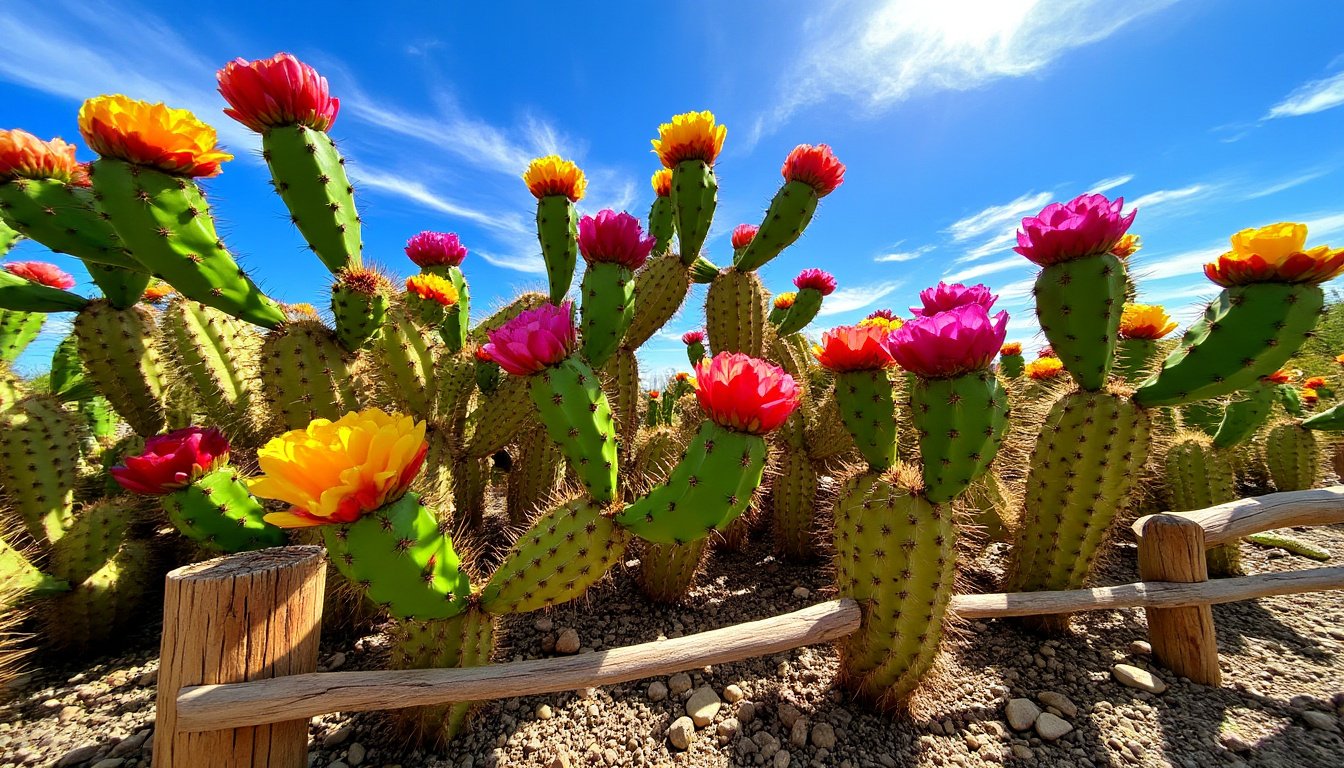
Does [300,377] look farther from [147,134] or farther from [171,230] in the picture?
[147,134]

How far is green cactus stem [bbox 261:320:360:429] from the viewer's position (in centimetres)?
154

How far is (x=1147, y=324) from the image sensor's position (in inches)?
83.9

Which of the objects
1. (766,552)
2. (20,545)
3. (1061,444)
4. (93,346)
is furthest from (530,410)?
(1061,444)

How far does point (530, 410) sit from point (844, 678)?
1557mm

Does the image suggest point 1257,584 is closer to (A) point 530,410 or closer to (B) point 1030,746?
(B) point 1030,746

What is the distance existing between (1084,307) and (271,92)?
2384 mm

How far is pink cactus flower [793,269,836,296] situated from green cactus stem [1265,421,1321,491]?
297cm

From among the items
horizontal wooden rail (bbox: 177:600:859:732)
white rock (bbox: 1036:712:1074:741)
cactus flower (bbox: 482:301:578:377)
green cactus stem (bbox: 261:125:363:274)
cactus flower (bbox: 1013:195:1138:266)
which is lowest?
white rock (bbox: 1036:712:1074:741)

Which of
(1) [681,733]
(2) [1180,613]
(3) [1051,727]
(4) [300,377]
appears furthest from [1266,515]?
(4) [300,377]

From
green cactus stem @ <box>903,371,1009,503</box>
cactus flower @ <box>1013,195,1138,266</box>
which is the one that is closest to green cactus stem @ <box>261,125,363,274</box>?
green cactus stem @ <box>903,371,1009,503</box>

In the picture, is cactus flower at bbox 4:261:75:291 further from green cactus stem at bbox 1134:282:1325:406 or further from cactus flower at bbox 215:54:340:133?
green cactus stem at bbox 1134:282:1325:406

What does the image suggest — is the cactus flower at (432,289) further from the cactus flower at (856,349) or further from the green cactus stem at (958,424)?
the green cactus stem at (958,424)

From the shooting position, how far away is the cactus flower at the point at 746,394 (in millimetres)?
1055

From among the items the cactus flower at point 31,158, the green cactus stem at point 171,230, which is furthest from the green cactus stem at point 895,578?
the cactus flower at point 31,158
